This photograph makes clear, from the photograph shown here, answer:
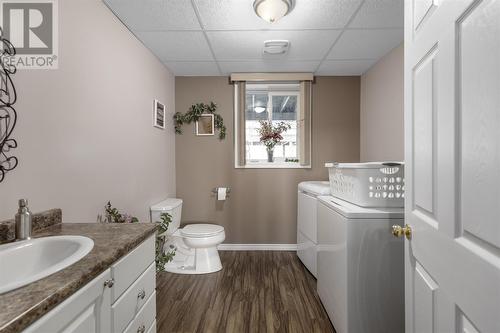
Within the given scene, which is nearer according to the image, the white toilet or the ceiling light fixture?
the ceiling light fixture

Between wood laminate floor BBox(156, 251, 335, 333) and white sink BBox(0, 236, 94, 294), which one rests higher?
white sink BBox(0, 236, 94, 294)

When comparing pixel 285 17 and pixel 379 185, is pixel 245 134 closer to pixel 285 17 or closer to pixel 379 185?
pixel 285 17

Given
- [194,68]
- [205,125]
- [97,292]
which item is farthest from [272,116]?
[97,292]

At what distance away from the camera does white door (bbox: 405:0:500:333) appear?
1.76 ft

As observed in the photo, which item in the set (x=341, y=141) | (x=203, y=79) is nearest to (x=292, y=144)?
(x=341, y=141)

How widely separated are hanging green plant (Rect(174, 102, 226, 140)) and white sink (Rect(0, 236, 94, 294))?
2349 mm

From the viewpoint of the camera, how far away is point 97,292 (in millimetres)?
818

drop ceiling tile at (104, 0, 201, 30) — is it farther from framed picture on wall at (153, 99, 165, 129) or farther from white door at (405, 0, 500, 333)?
white door at (405, 0, 500, 333)

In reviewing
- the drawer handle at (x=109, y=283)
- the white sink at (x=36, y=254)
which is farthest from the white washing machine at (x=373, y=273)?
the white sink at (x=36, y=254)

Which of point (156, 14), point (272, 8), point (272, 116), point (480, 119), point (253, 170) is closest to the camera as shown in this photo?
point (480, 119)

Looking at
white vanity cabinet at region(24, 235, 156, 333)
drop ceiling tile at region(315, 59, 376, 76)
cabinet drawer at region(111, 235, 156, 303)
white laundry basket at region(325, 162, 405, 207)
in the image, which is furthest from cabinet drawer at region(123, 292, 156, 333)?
drop ceiling tile at region(315, 59, 376, 76)

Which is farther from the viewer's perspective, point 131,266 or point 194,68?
point 194,68

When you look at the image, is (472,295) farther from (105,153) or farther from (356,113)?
(356,113)

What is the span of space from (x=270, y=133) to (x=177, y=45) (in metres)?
1.43
